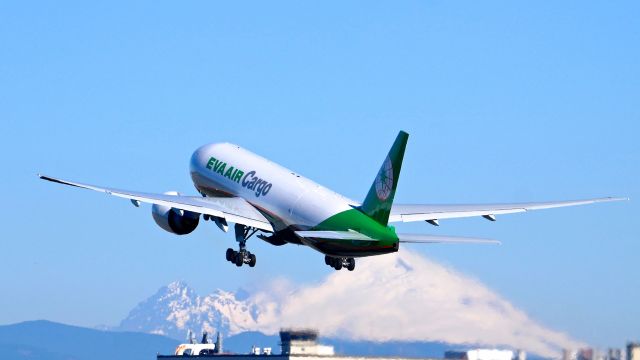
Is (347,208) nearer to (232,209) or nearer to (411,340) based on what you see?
(232,209)

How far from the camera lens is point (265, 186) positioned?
80562 mm

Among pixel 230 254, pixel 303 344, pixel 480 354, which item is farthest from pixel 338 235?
pixel 303 344

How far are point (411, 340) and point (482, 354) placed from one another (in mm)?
5178

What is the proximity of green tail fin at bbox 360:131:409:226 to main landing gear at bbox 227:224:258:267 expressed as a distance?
10562 millimetres

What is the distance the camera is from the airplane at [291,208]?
71.2 meters

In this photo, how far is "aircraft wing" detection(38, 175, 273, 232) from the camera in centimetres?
7812

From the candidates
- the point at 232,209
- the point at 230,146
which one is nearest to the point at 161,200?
the point at 232,209

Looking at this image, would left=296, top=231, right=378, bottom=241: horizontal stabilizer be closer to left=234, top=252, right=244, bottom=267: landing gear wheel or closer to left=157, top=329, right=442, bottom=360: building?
left=234, top=252, right=244, bottom=267: landing gear wheel

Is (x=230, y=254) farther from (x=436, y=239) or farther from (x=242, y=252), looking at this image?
(x=436, y=239)

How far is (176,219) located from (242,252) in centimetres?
422

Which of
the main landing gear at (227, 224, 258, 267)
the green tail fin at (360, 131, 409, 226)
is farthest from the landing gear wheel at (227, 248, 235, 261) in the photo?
the green tail fin at (360, 131, 409, 226)

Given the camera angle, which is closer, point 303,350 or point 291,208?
point 291,208

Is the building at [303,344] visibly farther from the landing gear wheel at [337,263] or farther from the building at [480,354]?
the landing gear wheel at [337,263]

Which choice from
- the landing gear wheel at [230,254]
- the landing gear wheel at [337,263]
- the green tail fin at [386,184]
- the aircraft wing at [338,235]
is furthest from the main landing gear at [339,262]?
the green tail fin at [386,184]
